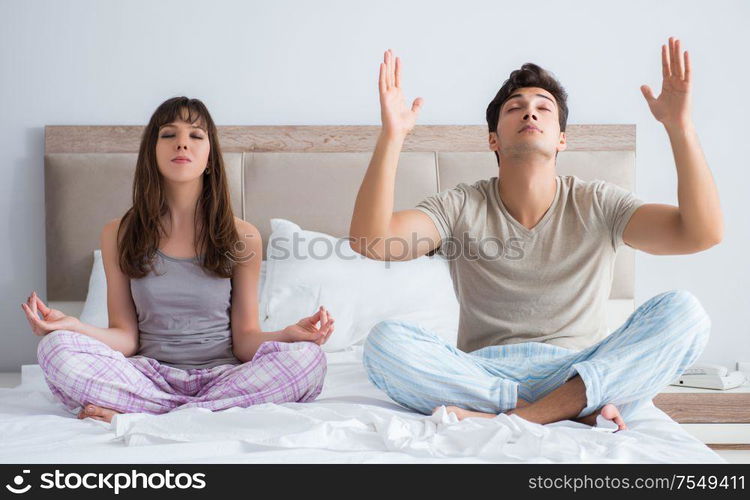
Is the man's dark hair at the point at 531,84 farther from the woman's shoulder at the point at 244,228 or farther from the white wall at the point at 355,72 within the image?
the white wall at the point at 355,72

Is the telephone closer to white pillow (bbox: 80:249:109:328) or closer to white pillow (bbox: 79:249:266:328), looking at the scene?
white pillow (bbox: 79:249:266:328)

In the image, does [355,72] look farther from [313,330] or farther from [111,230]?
[313,330]

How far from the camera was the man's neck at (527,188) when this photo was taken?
6.47 feet

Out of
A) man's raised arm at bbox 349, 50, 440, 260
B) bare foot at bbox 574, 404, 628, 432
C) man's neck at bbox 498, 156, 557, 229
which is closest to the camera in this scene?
bare foot at bbox 574, 404, 628, 432

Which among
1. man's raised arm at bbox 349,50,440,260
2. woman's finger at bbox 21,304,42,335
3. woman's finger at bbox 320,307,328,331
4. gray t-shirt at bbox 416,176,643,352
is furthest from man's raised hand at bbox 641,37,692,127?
woman's finger at bbox 21,304,42,335

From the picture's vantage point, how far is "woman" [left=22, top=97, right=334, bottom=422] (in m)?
1.84

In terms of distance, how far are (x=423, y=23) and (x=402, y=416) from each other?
1.91 m

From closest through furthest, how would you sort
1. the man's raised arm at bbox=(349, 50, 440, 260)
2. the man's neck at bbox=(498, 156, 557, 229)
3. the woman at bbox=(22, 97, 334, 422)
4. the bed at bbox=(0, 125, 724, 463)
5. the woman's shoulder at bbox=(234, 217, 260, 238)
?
the bed at bbox=(0, 125, 724, 463)
the man's raised arm at bbox=(349, 50, 440, 260)
the woman at bbox=(22, 97, 334, 422)
the man's neck at bbox=(498, 156, 557, 229)
the woman's shoulder at bbox=(234, 217, 260, 238)

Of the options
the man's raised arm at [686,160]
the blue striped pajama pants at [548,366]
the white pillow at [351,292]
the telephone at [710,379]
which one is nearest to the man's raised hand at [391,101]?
the blue striped pajama pants at [548,366]

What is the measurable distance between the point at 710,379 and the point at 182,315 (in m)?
1.82

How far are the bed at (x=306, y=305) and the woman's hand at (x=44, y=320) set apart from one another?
0.20m

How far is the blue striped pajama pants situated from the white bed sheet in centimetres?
7
